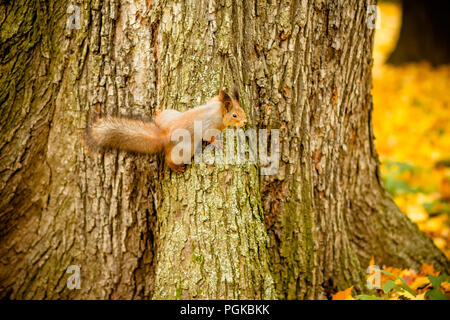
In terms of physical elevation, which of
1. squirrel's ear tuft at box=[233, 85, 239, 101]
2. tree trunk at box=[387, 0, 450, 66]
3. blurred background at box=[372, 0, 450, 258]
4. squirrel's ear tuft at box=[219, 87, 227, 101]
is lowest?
squirrel's ear tuft at box=[219, 87, 227, 101]

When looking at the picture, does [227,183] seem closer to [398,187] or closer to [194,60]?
[194,60]

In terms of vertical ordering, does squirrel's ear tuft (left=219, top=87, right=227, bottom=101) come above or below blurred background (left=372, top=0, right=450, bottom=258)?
below

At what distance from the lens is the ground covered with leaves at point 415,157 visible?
2.53 metres

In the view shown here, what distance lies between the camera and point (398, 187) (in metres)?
3.97

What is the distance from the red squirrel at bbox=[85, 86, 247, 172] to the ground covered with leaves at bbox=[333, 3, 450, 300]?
53.3 inches

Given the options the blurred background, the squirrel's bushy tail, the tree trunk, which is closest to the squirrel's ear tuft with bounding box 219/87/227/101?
the squirrel's bushy tail

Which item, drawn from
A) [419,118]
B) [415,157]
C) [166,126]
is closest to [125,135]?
[166,126]

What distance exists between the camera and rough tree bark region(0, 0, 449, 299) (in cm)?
211

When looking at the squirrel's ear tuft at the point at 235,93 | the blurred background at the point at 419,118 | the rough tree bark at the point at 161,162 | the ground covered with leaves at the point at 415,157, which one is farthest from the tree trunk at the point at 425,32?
the squirrel's ear tuft at the point at 235,93

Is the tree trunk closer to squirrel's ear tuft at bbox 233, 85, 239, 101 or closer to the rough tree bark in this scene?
the rough tree bark

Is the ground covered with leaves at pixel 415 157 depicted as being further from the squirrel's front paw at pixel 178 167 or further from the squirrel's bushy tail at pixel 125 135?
the squirrel's bushy tail at pixel 125 135

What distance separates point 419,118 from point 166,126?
16.0ft

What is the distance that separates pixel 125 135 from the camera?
7.19 feet

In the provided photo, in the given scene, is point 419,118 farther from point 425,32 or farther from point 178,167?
point 178,167
